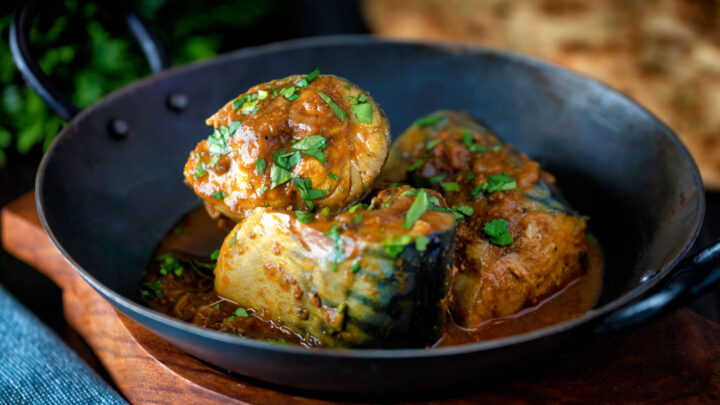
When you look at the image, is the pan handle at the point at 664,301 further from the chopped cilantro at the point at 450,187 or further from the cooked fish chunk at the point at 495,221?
the chopped cilantro at the point at 450,187

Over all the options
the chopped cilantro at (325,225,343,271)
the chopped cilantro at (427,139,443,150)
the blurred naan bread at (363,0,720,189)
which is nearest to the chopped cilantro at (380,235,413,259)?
the chopped cilantro at (325,225,343,271)

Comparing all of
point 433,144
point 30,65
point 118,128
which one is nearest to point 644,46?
point 433,144

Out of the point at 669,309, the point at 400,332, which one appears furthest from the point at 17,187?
the point at 669,309

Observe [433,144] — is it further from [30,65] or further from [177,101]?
[30,65]

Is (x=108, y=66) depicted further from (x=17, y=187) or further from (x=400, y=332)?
(x=400, y=332)

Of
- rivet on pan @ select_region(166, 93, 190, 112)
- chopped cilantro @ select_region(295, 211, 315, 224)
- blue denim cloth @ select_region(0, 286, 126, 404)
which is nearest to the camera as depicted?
chopped cilantro @ select_region(295, 211, 315, 224)

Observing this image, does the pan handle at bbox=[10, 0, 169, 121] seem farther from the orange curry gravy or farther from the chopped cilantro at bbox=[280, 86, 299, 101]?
the chopped cilantro at bbox=[280, 86, 299, 101]

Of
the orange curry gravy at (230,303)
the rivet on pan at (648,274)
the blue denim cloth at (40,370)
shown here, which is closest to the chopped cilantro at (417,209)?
the orange curry gravy at (230,303)

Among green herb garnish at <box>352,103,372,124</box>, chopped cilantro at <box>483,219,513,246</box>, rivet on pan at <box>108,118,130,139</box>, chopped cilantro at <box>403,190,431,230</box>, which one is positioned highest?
green herb garnish at <box>352,103,372,124</box>
